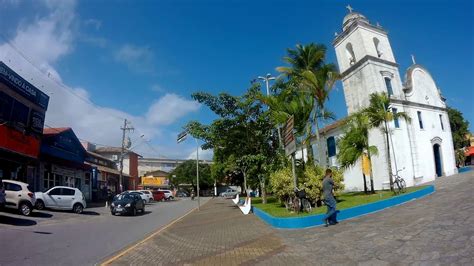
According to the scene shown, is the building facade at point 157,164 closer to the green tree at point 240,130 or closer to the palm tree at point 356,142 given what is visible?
the green tree at point 240,130

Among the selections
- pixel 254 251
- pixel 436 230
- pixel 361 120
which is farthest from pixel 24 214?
pixel 361 120

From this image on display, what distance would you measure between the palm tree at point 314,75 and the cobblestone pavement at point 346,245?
27.1 feet

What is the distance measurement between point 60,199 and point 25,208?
15.3ft

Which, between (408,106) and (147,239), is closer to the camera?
(147,239)

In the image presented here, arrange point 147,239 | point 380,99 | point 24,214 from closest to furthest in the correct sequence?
1. point 147,239
2. point 24,214
3. point 380,99

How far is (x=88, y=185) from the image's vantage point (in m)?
38.8

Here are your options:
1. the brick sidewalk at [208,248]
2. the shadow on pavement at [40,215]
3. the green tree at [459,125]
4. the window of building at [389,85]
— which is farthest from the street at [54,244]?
the green tree at [459,125]

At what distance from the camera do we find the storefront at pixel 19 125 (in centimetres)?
2250

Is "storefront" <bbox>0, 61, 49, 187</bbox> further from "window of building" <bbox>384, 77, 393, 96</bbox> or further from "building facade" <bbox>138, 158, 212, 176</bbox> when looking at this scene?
"building facade" <bbox>138, 158, 212, 176</bbox>

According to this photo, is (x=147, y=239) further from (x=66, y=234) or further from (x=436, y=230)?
(x=436, y=230)

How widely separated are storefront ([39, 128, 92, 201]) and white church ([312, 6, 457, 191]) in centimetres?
2316

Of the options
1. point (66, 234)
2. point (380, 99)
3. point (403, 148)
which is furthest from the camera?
point (403, 148)

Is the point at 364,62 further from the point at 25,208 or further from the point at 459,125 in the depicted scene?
the point at 25,208

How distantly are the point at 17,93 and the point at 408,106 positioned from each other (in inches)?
1161
